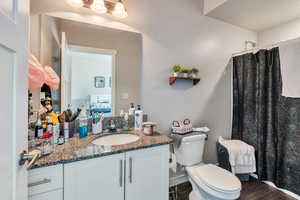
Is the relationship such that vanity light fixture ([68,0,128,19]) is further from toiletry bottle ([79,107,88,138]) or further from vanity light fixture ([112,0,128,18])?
toiletry bottle ([79,107,88,138])

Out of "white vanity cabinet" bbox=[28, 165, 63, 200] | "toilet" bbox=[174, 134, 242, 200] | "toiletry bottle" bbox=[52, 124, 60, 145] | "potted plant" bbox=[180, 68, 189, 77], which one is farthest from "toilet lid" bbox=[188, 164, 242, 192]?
"toiletry bottle" bbox=[52, 124, 60, 145]

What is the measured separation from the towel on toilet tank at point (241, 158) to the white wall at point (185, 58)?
35 centimetres

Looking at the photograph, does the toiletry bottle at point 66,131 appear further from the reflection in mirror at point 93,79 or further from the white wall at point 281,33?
the white wall at point 281,33

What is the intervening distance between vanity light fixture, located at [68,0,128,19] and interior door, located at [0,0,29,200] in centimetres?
74

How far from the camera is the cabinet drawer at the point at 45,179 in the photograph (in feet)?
2.80

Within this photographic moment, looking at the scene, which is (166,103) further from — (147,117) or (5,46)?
(5,46)

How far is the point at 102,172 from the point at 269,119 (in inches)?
78.5

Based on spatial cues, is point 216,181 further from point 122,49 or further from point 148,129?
point 122,49

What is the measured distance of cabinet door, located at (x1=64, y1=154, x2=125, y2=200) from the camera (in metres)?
0.95

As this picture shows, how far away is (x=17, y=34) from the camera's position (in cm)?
64

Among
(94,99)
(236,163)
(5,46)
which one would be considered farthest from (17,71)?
(236,163)

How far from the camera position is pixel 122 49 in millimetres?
1614

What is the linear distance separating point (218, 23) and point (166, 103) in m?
1.42

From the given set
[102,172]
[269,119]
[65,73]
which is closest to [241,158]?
[269,119]
